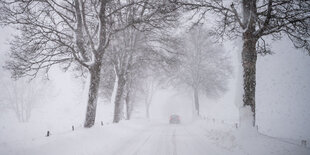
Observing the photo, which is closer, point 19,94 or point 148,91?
point 19,94

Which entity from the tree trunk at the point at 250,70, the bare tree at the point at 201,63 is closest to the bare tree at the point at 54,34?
the tree trunk at the point at 250,70

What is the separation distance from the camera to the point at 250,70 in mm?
6797

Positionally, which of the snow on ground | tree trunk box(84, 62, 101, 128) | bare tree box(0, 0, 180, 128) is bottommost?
the snow on ground

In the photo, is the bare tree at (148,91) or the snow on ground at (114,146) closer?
the snow on ground at (114,146)

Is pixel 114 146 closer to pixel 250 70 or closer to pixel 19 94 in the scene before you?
pixel 250 70

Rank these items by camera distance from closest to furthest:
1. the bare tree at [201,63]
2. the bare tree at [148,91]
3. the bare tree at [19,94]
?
the bare tree at [201,63]
the bare tree at [19,94]
the bare tree at [148,91]

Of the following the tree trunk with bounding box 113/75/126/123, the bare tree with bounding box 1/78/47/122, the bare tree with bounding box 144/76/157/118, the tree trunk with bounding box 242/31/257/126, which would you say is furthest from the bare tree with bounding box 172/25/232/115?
the bare tree with bounding box 1/78/47/122

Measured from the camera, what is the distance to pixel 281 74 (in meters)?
13.5

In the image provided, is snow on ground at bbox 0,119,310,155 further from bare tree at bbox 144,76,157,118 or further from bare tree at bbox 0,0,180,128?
bare tree at bbox 144,76,157,118

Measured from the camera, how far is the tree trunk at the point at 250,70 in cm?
675

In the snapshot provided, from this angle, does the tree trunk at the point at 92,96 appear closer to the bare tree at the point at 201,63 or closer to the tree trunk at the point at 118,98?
the tree trunk at the point at 118,98

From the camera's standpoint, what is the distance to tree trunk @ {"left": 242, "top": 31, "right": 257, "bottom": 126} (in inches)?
266

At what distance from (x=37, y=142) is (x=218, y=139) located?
25.5 feet

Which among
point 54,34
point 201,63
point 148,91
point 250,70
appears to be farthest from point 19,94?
point 250,70
